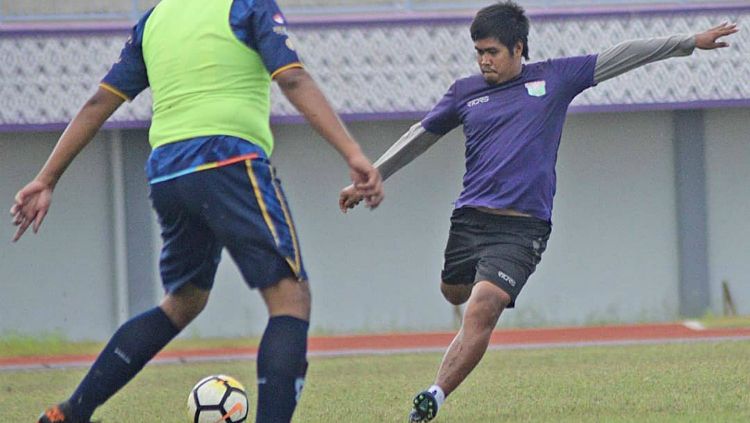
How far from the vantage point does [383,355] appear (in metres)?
12.7

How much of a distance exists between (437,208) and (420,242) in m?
0.42

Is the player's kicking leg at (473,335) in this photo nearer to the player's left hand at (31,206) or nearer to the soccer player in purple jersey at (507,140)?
the soccer player in purple jersey at (507,140)

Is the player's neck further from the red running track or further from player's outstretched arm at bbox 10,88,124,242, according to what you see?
the red running track

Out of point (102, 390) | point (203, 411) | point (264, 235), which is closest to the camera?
point (264, 235)

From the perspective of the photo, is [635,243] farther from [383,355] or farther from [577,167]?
[383,355]

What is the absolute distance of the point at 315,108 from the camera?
17.0 feet

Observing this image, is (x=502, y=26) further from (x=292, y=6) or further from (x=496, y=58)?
(x=292, y=6)

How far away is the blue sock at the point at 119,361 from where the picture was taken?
5.97m

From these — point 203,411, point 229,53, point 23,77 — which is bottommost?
point 23,77

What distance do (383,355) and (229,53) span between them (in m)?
7.54

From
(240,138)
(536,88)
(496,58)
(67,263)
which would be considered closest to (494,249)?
(536,88)

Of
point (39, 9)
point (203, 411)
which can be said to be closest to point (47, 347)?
Result: point (39, 9)

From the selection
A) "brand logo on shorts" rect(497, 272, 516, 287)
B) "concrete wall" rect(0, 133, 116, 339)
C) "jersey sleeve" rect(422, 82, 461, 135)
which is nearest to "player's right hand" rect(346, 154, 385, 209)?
"brand logo on shorts" rect(497, 272, 516, 287)

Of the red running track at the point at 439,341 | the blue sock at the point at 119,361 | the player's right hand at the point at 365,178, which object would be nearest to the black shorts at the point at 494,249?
the blue sock at the point at 119,361
